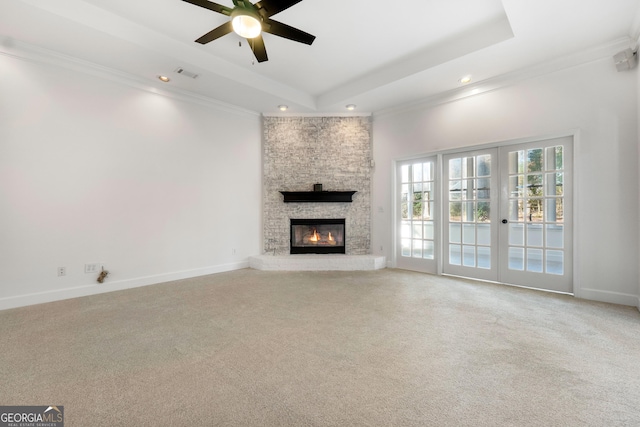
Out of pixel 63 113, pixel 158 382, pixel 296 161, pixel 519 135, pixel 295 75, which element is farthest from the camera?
pixel 296 161

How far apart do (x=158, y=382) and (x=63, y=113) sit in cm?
376

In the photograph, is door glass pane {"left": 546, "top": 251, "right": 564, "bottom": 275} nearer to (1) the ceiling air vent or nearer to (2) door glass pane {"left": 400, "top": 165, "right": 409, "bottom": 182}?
(2) door glass pane {"left": 400, "top": 165, "right": 409, "bottom": 182}

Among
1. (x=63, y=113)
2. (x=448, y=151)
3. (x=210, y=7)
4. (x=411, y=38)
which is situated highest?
(x=411, y=38)

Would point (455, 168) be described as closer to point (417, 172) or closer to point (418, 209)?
point (417, 172)

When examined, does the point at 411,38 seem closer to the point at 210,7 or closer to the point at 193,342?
the point at 210,7

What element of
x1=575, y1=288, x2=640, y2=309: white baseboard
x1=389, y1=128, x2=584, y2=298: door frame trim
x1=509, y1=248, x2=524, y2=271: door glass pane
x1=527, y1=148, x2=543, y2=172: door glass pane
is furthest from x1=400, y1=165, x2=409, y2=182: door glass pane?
x1=575, y1=288, x2=640, y2=309: white baseboard

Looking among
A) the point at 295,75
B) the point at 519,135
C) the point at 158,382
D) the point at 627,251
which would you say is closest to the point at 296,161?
the point at 295,75

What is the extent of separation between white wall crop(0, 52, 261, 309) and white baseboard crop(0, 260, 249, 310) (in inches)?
0.5

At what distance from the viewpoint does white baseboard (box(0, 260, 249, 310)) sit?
3332 millimetres

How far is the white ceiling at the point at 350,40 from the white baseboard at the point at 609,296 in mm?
2852

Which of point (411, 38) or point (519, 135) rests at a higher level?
point (411, 38)

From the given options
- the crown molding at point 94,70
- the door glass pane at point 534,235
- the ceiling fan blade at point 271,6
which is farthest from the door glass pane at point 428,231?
the crown molding at point 94,70

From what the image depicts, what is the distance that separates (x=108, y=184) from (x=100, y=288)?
4.72ft

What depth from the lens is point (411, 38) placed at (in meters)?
3.67
